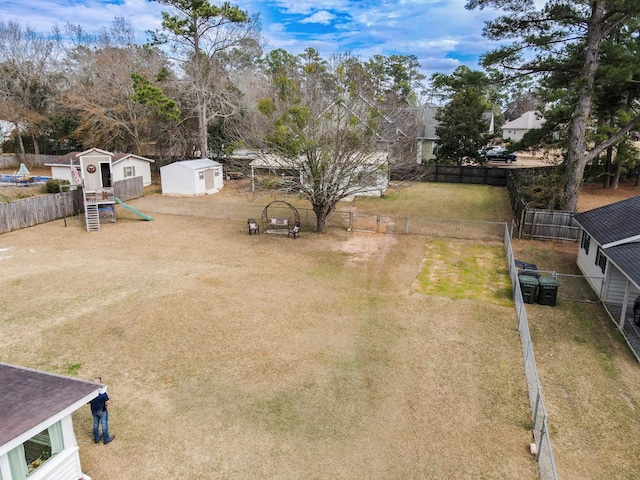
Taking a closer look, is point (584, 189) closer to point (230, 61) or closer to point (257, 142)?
point (257, 142)

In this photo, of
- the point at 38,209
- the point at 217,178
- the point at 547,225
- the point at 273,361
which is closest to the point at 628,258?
the point at 547,225

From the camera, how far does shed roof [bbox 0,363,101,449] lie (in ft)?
21.1

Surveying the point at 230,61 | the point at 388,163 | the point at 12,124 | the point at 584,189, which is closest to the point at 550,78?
the point at 388,163

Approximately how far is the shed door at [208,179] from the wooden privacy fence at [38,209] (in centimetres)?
977

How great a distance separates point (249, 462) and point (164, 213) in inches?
884

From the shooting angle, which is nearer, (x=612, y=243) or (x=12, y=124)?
(x=612, y=243)

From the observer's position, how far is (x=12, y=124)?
4650 centimetres

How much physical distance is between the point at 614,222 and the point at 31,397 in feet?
58.0

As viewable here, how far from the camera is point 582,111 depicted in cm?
2197

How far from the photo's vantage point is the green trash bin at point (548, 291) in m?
14.6

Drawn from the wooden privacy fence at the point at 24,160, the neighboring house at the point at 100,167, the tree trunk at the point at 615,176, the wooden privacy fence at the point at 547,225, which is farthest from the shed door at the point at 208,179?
the tree trunk at the point at 615,176

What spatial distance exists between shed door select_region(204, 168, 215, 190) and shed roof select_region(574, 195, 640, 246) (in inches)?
1013

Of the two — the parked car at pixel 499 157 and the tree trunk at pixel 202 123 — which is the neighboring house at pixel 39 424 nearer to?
the tree trunk at pixel 202 123

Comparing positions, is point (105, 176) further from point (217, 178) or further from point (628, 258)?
point (628, 258)
